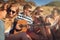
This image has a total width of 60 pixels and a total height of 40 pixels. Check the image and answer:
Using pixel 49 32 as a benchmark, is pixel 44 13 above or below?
above

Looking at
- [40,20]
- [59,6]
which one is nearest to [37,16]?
[40,20]

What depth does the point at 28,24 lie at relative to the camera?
6.71m

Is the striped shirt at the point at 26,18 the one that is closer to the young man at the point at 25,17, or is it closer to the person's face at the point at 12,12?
the young man at the point at 25,17

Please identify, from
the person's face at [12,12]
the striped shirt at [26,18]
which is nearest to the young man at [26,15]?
the striped shirt at [26,18]

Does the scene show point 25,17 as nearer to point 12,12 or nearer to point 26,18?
point 26,18

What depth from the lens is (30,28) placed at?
6.70 m

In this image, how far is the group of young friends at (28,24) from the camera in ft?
21.7

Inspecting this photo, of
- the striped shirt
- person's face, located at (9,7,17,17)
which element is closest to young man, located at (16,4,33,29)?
the striped shirt

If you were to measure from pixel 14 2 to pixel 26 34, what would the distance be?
865 millimetres

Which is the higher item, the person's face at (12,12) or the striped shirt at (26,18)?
the person's face at (12,12)

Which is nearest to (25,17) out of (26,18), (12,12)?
(26,18)

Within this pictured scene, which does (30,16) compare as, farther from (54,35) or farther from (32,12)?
(54,35)

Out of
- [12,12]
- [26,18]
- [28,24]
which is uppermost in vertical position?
[12,12]

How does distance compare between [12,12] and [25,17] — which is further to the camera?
[12,12]
